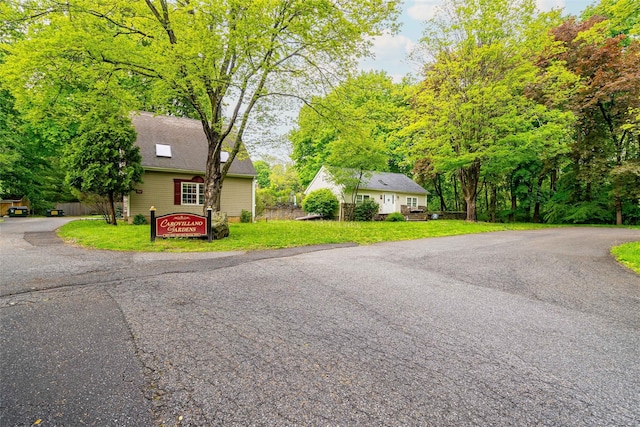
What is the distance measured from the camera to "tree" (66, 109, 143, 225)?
12.3 meters

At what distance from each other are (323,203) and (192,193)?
10197 millimetres

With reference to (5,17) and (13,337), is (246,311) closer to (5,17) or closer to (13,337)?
(13,337)

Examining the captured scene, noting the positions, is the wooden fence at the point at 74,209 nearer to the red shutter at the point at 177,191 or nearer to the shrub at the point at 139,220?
the red shutter at the point at 177,191

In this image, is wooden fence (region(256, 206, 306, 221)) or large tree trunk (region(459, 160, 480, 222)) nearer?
large tree trunk (region(459, 160, 480, 222))

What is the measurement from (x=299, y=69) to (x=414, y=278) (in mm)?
8625

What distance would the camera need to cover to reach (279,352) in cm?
272

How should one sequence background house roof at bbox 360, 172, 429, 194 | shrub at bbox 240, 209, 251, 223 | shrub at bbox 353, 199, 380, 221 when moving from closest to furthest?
shrub at bbox 240, 209, 251, 223, shrub at bbox 353, 199, 380, 221, background house roof at bbox 360, 172, 429, 194

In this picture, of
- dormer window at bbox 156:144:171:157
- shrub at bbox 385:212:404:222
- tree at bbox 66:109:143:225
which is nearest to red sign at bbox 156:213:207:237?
tree at bbox 66:109:143:225

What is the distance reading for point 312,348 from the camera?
Answer: 281 centimetres

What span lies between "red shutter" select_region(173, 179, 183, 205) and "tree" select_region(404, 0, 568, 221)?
13.9 meters

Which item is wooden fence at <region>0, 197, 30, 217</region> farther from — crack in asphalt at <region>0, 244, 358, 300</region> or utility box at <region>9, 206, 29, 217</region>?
crack in asphalt at <region>0, 244, 358, 300</region>

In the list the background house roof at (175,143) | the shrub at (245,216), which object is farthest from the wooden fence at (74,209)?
the shrub at (245,216)

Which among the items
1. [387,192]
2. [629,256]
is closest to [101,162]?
[629,256]

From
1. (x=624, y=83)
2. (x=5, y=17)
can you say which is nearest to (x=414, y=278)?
(x=5, y=17)
